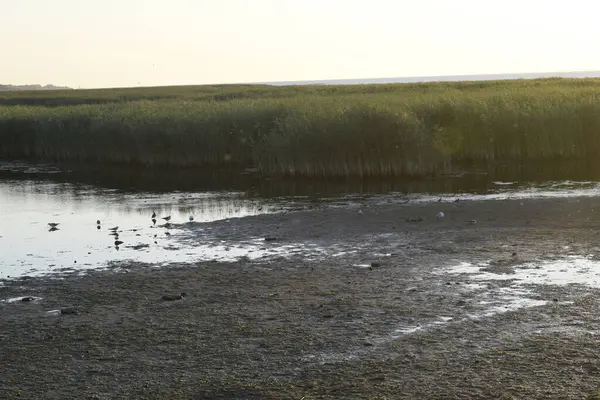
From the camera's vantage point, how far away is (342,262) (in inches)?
555

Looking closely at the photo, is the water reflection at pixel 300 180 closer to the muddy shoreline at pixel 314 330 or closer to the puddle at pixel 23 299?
the muddy shoreline at pixel 314 330

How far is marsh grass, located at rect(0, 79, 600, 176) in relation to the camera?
93.6 feet

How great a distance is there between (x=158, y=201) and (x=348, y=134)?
708cm

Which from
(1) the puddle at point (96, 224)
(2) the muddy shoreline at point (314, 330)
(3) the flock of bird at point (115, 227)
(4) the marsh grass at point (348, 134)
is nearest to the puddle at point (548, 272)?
(2) the muddy shoreline at point (314, 330)

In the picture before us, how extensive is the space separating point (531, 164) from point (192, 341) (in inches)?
927

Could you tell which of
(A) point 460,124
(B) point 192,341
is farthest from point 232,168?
(B) point 192,341

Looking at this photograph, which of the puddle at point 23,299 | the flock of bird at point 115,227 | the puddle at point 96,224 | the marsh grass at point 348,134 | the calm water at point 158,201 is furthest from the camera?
the marsh grass at point 348,134

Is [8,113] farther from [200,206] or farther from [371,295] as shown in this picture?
[371,295]

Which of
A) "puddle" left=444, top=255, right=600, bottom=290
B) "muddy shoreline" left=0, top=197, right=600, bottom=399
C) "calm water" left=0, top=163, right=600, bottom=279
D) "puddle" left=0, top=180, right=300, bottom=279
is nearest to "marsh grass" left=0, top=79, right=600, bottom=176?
"calm water" left=0, top=163, right=600, bottom=279

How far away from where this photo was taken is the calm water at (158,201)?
15.7 m

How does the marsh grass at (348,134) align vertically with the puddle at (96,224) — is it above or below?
above

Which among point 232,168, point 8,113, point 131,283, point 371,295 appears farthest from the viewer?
point 8,113

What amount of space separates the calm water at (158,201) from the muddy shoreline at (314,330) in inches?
66.4

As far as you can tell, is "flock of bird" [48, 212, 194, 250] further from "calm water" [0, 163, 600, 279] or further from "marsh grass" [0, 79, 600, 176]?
"marsh grass" [0, 79, 600, 176]
